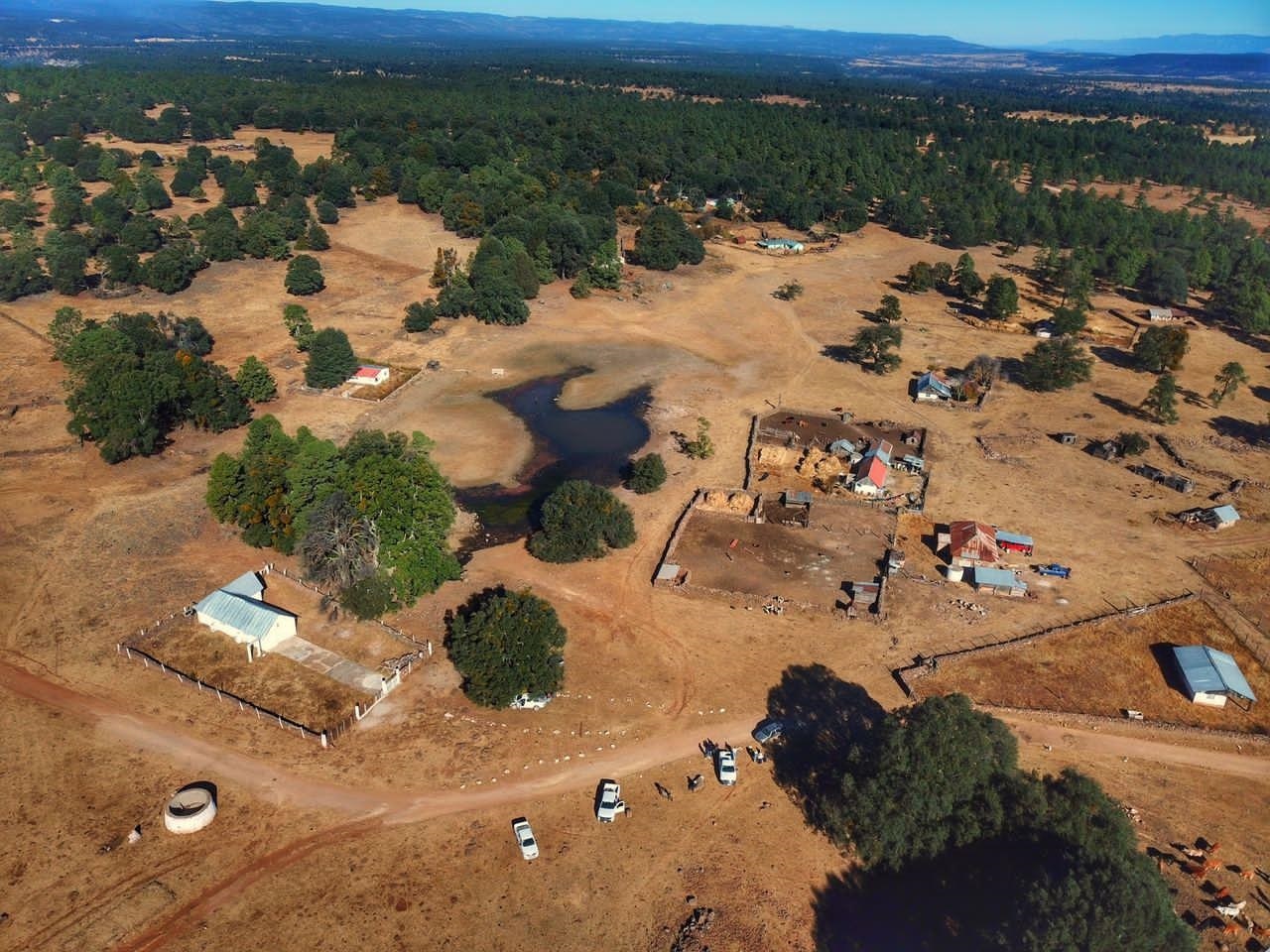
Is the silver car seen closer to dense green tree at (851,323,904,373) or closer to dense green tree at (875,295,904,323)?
dense green tree at (851,323,904,373)

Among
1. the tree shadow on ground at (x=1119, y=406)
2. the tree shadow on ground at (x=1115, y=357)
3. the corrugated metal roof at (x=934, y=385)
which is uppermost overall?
the corrugated metal roof at (x=934, y=385)


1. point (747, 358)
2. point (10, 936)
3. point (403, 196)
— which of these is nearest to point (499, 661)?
point (10, 936)

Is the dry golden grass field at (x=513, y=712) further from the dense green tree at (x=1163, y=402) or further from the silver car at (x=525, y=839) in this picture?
the dense green tree at (x=1163, y=402)

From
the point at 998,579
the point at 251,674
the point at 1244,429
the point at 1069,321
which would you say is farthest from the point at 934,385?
the point at 251,674

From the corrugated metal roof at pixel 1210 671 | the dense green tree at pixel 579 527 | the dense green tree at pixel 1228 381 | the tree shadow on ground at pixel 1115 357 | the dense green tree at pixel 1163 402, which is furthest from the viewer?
the tree shadow on ground at pixel 1115 357

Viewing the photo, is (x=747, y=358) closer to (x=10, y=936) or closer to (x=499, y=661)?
(x=499, y=661)

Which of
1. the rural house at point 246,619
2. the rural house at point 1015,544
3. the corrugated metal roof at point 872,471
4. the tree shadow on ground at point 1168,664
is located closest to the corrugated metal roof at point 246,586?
the rural house at point 246,619

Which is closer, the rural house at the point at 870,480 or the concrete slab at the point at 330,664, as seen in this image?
the concrete slab at the point at 330,664

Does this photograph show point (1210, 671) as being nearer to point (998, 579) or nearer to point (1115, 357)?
point (998, 579)
